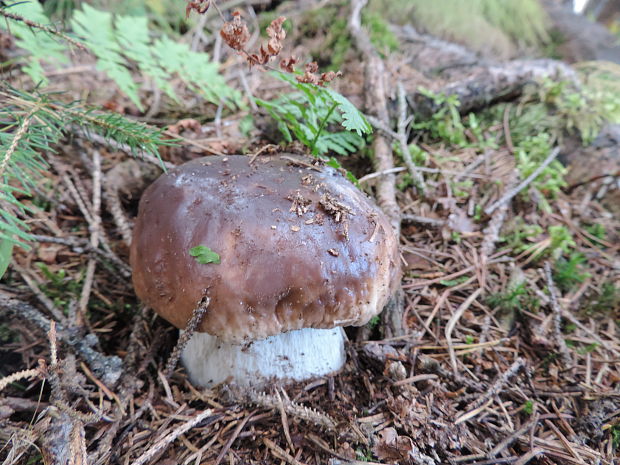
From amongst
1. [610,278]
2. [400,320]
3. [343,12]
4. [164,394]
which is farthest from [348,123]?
[343,12]

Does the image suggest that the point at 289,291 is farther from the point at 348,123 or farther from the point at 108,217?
the point at 108,217

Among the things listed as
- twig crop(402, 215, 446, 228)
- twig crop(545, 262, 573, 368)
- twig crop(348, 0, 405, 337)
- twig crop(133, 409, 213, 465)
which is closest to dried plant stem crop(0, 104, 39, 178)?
twig crop(133, 409, 213, 465)

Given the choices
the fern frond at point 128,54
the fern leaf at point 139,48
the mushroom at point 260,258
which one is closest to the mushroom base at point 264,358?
the mushroom at point 260,258

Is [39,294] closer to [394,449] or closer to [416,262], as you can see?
[394,449]

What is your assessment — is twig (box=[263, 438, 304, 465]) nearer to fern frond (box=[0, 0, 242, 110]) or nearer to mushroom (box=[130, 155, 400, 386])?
mushroom (box=[130, 155, 400, 386])

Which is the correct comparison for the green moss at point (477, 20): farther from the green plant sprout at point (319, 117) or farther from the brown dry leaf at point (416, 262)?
the brown dry leaf at point (416, 262)

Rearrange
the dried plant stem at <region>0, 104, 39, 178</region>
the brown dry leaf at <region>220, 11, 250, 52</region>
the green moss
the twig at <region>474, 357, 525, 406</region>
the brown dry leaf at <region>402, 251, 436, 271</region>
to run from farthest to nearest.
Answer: the green moss → the brown dry leaf at <region>402, 251, 436, 271</region> → the twig at <region>474, 357, 525, 406</region> → the brown dry leaf at <region>220, 11, 250, 52</region> → the dried plant stem at <region>0, 104, 39, 178</region>
